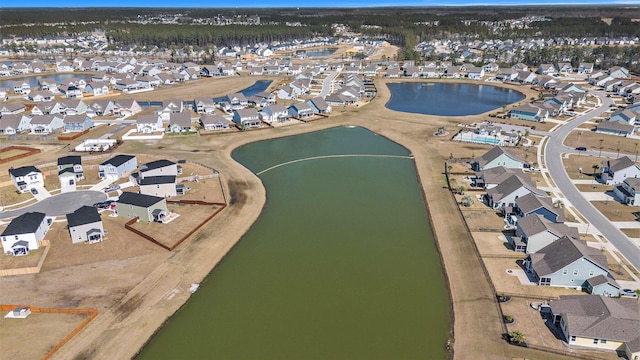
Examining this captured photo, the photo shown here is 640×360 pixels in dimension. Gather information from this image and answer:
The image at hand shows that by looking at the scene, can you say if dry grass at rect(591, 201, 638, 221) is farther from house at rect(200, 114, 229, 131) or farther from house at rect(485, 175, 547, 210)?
house at rect(200, 114, 229, 131)

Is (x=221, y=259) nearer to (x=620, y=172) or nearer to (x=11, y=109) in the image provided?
(x=620, y=172)

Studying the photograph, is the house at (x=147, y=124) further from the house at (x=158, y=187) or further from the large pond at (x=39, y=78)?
the large pond at (x=39, y=78)

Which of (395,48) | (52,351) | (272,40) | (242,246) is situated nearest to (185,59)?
(272,40)

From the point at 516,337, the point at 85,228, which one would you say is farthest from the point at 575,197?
the point at 85,228

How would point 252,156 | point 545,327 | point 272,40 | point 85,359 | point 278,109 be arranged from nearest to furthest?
point 85,359 < point 545,327 < point 252,156 < point 278,109 < point 272,40

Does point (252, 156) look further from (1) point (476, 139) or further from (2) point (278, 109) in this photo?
(1) point (476, 139)
